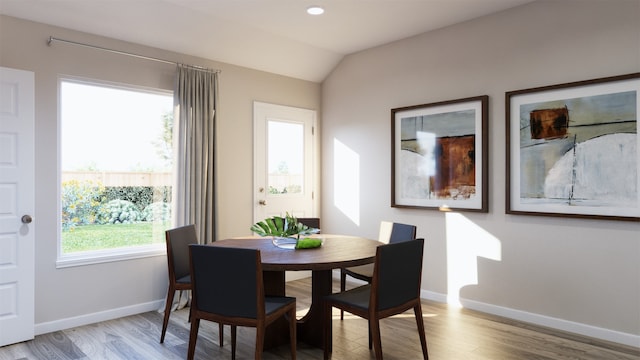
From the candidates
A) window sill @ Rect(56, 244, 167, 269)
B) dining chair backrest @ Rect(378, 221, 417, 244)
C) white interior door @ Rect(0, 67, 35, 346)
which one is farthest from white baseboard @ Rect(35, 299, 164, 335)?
dining chair backrest @ Rect(378, 221, 417, 244)

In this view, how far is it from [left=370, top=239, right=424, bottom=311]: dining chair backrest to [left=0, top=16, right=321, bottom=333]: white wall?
247 cm

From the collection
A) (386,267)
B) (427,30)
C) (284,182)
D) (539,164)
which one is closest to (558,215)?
(539,164)

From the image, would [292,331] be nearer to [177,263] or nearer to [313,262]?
[313,262]

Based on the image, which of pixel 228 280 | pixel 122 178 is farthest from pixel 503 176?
pixel 122 178

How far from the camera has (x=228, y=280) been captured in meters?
2.35

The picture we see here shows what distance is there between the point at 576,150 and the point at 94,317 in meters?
4.23

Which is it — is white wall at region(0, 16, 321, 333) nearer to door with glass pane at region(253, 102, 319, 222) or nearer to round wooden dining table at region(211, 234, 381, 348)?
door with glass pane at region(253, 102, 319, 222)

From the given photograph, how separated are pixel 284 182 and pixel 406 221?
1.54m

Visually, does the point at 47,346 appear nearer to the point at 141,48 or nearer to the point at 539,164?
the point at 141,48

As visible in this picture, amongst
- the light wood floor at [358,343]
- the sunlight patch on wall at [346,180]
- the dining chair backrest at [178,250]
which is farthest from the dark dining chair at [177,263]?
the sunlight patch on wall at [346,180]

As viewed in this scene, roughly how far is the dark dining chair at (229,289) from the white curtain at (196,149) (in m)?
1.79

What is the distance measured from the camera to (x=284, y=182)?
5.16 metres

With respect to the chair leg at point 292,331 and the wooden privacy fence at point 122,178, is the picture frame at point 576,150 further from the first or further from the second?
the wooden privacy fence at point 122,178

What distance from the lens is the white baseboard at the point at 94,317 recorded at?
3.40m
